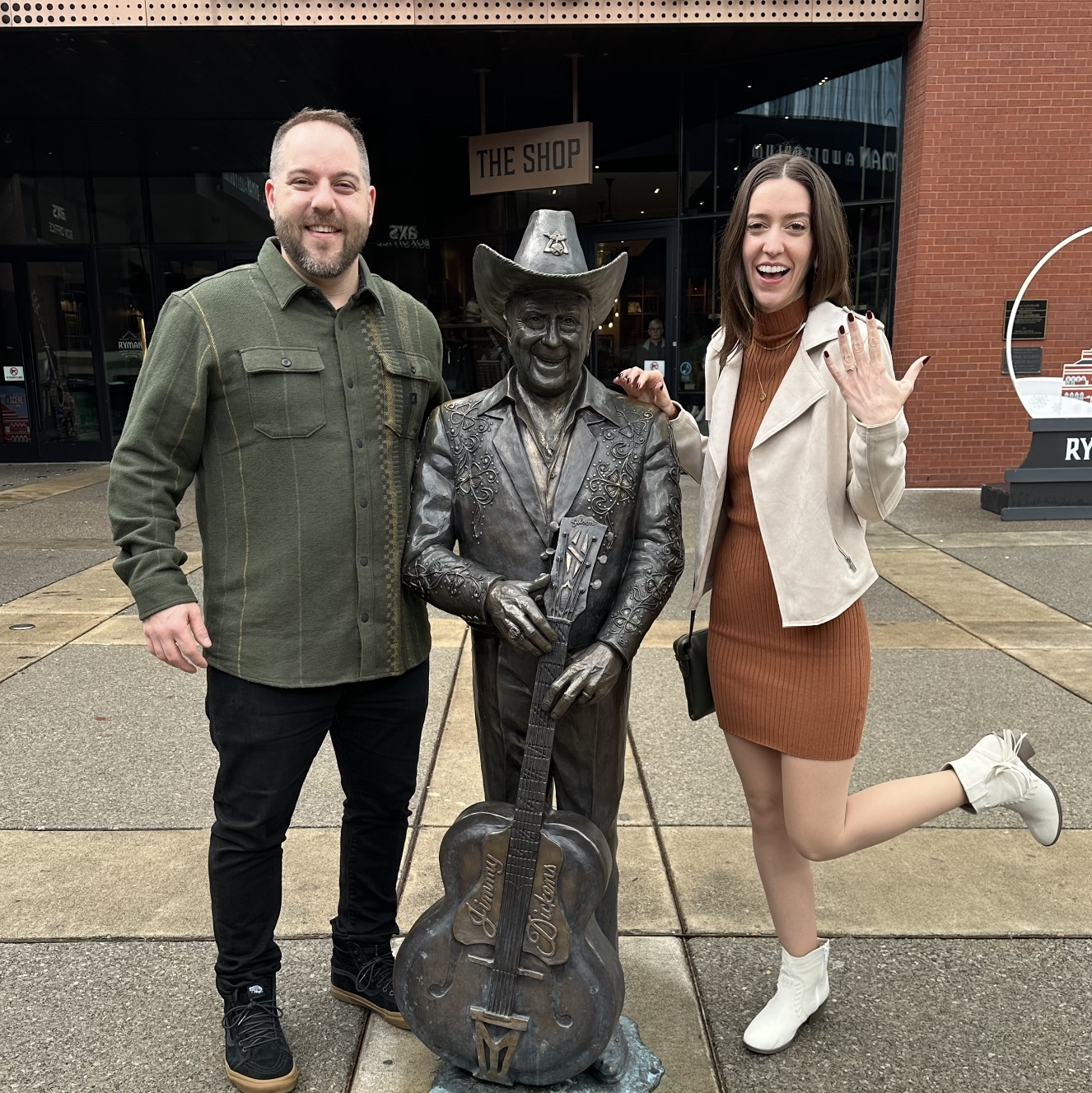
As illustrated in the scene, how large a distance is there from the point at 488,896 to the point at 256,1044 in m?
0.71

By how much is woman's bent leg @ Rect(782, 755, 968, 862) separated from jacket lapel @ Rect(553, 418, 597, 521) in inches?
31.8

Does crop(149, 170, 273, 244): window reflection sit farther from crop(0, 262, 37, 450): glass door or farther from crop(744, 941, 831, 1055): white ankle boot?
crop(744, 941, 831, 1055): white ankle boot

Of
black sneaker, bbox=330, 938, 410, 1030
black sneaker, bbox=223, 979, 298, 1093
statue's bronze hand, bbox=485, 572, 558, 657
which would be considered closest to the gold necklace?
statue's bronze hand, bbox=485, 572, 558, 657

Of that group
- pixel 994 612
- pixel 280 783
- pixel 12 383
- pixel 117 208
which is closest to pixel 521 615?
pixel 280 783

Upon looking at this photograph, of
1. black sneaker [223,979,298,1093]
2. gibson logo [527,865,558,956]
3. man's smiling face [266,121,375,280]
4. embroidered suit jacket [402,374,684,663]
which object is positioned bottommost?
black sneaker [223,979,298,1093]

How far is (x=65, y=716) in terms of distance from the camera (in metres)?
4.48

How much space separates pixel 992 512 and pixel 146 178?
10802 mm

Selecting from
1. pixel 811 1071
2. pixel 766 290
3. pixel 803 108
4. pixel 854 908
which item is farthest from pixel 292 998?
pixel 803 108

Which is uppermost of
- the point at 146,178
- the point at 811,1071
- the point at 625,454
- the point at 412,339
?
the point at 146,178

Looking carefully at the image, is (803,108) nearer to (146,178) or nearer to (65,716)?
(146,178)

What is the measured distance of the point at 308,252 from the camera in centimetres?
221

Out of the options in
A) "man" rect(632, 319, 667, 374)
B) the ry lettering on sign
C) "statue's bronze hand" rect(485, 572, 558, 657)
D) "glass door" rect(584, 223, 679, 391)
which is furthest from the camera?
"man" rect(632, 319, 667, 374)

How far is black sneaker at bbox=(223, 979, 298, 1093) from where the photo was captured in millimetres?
2287

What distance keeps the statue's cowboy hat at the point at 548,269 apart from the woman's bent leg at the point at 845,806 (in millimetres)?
1181
